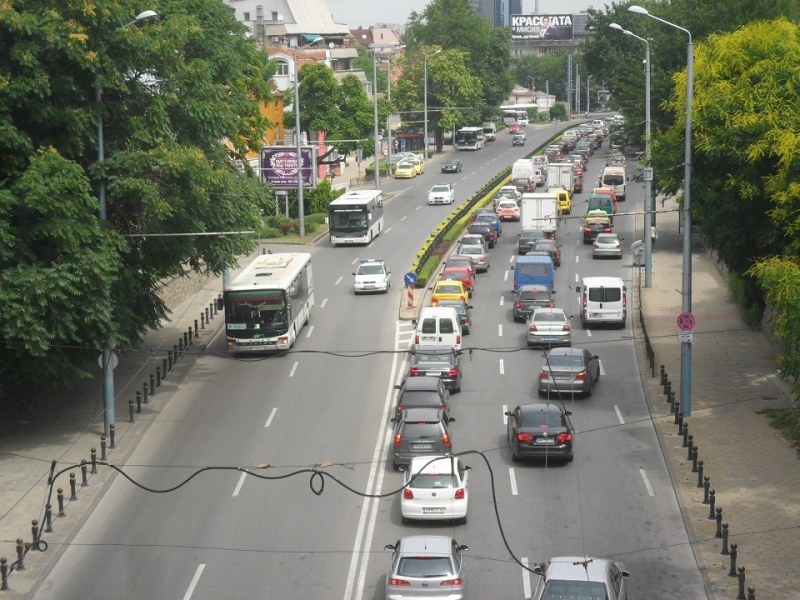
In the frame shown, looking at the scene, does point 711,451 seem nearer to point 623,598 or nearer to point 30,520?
point 623,598

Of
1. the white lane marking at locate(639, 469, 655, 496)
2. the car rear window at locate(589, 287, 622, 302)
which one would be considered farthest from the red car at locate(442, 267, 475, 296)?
A: the white lane marking at locate(639, 469, 655, 496)

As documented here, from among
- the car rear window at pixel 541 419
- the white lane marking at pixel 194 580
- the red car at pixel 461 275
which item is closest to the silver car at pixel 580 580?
the white lane marking at pixel 194 580

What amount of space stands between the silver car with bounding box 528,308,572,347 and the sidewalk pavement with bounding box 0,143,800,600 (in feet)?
9.17

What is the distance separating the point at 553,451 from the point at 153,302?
571 inches

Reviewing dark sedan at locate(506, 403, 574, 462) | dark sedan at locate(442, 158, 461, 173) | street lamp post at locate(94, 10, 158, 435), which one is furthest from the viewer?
dark sedan at locate(442, 158, 461, 173)

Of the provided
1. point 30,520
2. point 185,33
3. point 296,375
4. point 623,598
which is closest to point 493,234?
point 296,375

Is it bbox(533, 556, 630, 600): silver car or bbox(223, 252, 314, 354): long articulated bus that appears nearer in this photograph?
bbox(533, 556, 630, 600): silver car

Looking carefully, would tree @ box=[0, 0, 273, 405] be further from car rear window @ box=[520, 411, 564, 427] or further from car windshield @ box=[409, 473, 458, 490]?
car rear window @ box=[520, 411, 564, 427]

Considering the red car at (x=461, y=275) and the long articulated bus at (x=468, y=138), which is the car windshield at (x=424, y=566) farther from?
the long articulated bus at (x=468, y=138)

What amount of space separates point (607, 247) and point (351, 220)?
13280mm

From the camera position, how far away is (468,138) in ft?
388

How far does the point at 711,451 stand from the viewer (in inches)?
1287

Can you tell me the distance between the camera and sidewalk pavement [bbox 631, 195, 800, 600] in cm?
2502

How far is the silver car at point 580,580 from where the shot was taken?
2070 centimetres
